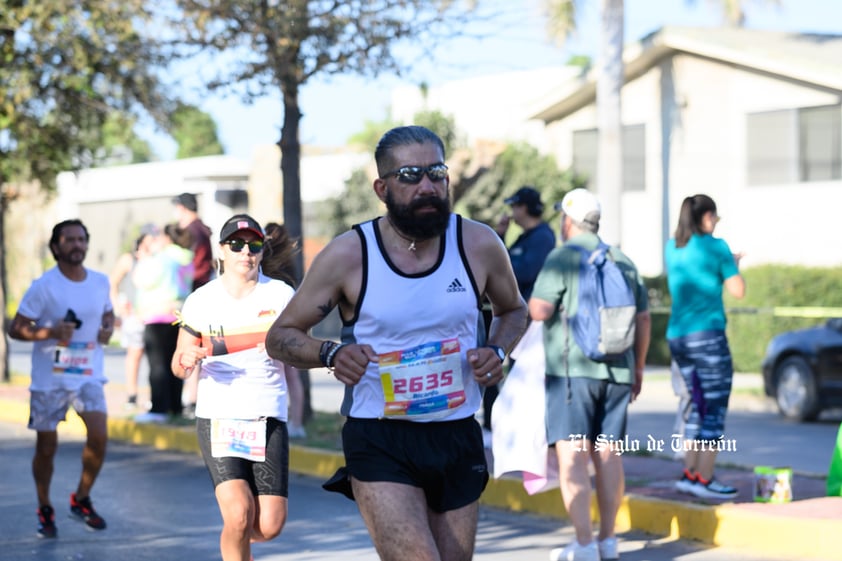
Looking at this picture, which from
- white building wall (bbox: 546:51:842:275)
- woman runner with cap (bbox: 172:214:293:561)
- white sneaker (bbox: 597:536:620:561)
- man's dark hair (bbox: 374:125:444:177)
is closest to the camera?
man's dark hair (bbox: 374:125:444:177)

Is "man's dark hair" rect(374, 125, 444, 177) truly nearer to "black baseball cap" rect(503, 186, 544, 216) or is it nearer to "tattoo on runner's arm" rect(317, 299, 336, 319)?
"tattoo on runner's arm" rect(317, 299, 336, 319)

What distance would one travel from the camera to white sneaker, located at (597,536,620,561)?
805cm

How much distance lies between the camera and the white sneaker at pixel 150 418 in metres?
14.0

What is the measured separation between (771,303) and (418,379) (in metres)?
18.5

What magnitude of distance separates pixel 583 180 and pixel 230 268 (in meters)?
23.5

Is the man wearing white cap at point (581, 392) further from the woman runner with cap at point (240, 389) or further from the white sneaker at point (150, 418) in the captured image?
the white sneaker at point (150, 418)

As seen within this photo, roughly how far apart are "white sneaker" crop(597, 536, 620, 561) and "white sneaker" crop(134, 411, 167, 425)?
22.4ft

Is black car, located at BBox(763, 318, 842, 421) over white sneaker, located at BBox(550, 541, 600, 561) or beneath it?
over

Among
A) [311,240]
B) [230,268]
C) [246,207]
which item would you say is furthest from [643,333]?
[246,207]

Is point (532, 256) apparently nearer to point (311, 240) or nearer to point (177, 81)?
point (177, 81)

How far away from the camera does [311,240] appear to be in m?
37.8

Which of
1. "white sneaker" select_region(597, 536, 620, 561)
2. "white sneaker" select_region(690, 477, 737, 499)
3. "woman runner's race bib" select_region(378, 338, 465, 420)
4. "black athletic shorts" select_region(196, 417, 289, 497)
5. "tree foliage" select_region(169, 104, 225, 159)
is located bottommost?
"white sneaker" select_region(597, 536, 620, 561)

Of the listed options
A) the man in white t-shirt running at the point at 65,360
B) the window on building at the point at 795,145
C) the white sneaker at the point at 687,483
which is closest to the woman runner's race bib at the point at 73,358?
the man in white t-shirt running at the point at 65,360

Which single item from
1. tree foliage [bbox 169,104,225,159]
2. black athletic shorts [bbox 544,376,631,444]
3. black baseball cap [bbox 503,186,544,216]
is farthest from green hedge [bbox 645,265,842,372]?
tree foliage [bbox 169,104,225,159]
